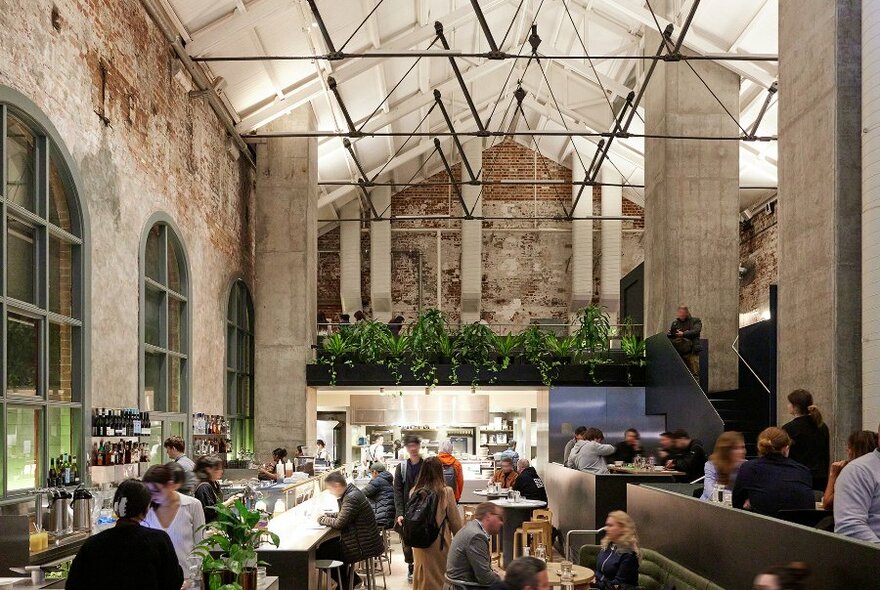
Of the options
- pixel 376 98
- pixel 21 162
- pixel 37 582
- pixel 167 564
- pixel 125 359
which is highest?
pixel 376 98

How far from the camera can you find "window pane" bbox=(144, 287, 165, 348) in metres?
11.5

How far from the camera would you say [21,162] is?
25.6 feet

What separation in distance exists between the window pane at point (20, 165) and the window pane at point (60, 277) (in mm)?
539

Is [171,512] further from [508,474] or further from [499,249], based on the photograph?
[499,249]

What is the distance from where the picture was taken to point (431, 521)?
25.6 feet

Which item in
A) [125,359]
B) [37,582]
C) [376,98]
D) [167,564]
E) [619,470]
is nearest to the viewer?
[167,564]

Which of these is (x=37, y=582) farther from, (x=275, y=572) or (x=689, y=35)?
(x=689, y=35)


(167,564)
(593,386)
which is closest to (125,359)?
(167,564)

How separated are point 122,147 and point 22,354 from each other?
10.1 ft

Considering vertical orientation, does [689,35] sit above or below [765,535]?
above

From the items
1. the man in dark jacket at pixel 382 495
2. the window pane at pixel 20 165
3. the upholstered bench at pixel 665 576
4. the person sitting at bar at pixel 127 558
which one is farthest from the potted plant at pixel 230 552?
the man in dark jacket at pixel 382 495

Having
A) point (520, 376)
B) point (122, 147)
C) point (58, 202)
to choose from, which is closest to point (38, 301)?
point (58, 202)

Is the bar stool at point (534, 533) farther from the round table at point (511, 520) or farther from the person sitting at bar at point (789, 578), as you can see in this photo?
the person sitting at bar at point (789, 578)

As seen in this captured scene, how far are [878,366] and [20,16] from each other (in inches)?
263
